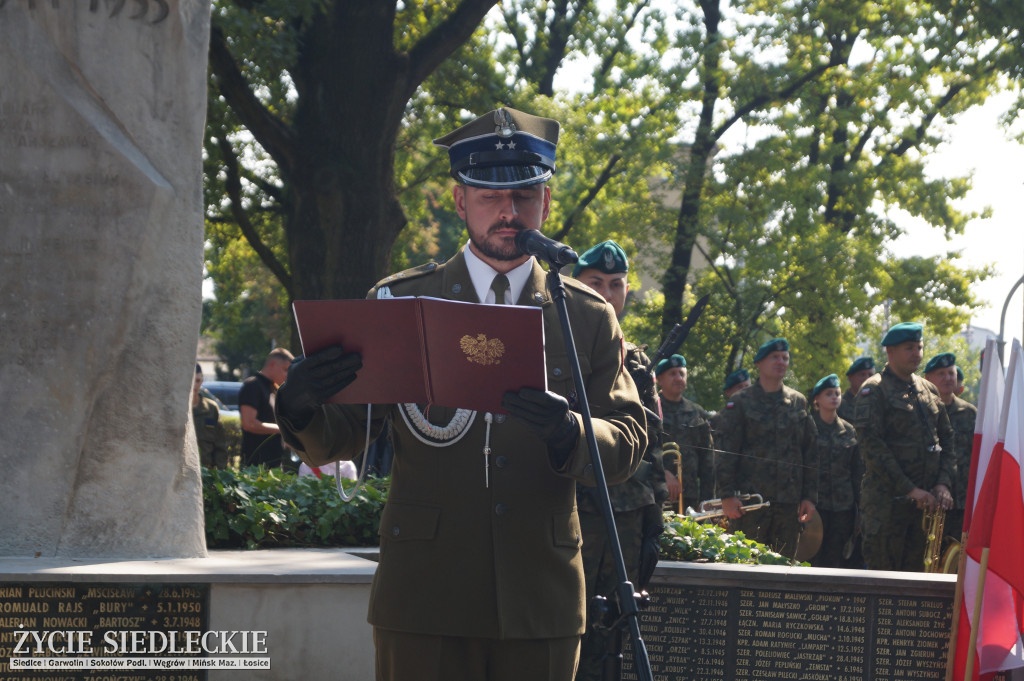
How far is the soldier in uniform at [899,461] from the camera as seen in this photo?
9.13 metres

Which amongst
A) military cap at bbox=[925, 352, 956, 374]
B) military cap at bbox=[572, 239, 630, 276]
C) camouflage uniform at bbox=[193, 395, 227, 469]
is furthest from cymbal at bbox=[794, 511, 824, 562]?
camouflage uniform at bbox=[193, 395, 227, 469]

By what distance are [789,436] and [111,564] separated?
6.68 metres

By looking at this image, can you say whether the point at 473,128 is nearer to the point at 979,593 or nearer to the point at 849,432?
the point at 979,593

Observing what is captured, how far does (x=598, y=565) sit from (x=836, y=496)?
23.3 feet

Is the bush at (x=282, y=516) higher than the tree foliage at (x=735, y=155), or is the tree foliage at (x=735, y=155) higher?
the tree foliage at (x=735, y=155)

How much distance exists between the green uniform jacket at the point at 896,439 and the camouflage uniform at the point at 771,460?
1020 mm

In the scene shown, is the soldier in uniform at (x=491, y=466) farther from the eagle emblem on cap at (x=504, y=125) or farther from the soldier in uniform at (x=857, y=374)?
the soldier in uniform at (x=857, y=374)

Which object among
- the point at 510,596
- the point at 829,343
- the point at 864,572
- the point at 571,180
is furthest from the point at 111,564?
the point at 571,180

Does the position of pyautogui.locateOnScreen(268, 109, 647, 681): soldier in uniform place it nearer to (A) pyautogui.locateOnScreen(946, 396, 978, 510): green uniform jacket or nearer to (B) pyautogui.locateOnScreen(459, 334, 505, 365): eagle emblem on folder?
(B) pyautogui.locateOnScreen(459, 334, 505, 365): eagle emblem on folder

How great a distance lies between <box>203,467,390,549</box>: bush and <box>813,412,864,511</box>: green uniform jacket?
5902mm

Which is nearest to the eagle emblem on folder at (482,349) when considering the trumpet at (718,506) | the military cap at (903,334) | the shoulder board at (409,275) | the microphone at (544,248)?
the microphone at (544,248)

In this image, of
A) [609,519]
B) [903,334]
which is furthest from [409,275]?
[903,334]

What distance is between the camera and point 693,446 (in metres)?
11.1

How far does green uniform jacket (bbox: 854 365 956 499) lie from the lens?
919cm
